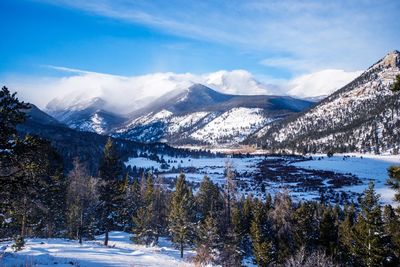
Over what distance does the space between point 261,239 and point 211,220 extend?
8.48 m

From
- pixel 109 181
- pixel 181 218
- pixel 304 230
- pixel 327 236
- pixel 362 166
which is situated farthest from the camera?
pixel 362 166

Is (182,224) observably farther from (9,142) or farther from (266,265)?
(9,142)

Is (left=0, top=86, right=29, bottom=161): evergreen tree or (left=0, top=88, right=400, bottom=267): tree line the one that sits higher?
(left=0, top=86, right=29, bottom=161): evergreen tree

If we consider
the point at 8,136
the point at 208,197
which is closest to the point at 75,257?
the point at 8,136

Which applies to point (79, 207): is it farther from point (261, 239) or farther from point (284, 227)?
point (284, 227)

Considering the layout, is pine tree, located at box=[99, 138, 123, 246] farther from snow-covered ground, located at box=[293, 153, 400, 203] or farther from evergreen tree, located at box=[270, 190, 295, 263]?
snow-covered ground, located at box=[293, 153, 400, 203]

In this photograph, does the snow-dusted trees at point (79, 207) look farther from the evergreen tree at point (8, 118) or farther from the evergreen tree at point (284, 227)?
the evergreen tree at point (8, 118)

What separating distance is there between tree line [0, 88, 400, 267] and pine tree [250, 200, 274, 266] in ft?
0.43

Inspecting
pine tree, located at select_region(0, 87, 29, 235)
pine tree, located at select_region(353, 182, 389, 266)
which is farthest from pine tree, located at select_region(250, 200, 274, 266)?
pine tree, located at select_region(0, 87, 29, 235)

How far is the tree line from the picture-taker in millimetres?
13922

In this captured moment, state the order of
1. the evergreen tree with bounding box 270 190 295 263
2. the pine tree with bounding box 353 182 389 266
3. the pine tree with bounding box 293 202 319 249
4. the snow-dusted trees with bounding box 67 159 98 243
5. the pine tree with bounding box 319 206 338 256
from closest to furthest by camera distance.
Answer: the pine tree with bounding box 353 182 389 266
the pine tree with bounding box 293 202 319 249
the evergreen tree with bounding box 270 190 295 263
the pine tree with bounding box 319 206 338 256
the snow-dusted trees with bounding box 67 159 98 243

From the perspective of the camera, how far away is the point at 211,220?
44844mm

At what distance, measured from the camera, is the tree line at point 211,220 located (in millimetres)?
13922

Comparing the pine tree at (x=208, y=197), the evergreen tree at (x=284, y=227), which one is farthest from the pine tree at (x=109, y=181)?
the evergreen tree at (x=284, y=227)
